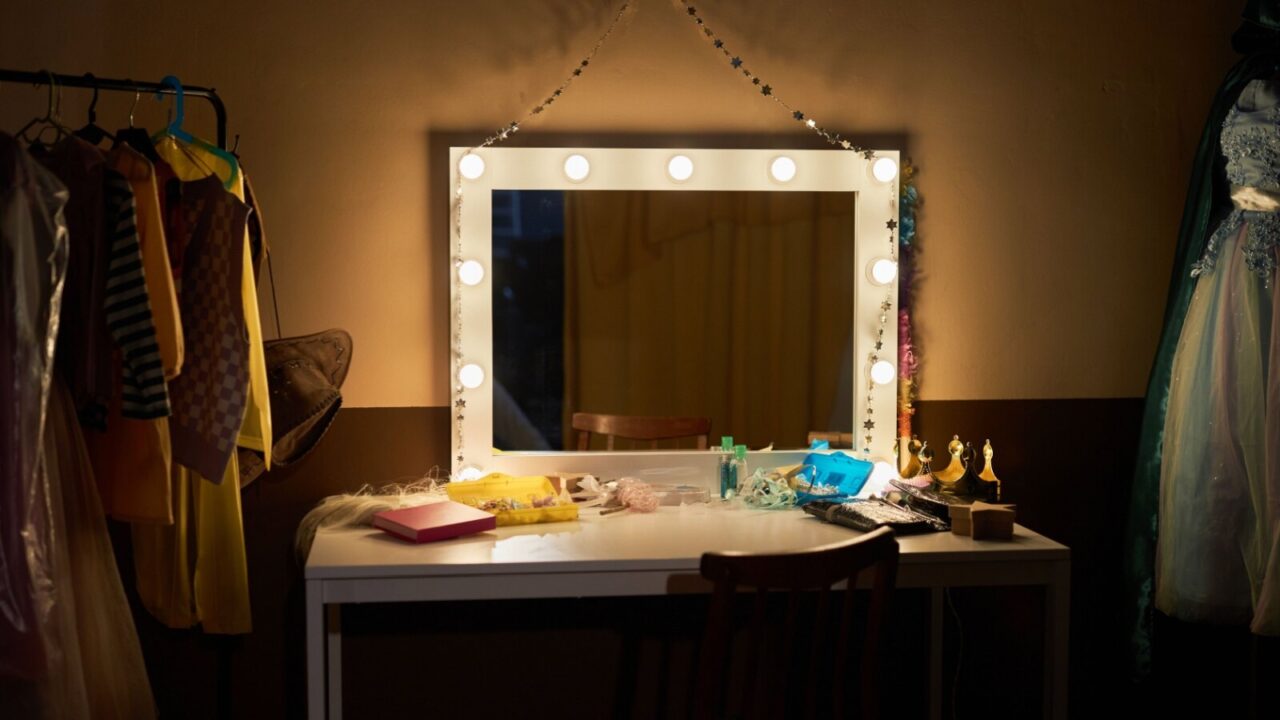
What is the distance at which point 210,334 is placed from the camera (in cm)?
204

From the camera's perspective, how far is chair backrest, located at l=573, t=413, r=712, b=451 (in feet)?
8.61

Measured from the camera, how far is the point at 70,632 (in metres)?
1.80

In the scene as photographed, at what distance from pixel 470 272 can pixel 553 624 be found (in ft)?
3.07

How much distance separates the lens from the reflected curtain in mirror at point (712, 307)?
2613mm

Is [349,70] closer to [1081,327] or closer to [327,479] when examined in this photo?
[327,479]

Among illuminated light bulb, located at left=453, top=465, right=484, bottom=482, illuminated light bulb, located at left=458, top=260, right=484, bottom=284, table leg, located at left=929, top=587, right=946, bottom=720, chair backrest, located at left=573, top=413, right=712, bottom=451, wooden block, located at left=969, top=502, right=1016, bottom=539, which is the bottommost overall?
table leg, located at left=929, top=587, right=946, bottom=720

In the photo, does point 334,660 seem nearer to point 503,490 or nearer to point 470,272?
point 503,490

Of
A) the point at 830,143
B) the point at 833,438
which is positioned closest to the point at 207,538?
the point at 833,438

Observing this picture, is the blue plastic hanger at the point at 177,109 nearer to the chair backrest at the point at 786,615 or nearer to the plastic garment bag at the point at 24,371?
the plastic garment bag at the point at 24,371

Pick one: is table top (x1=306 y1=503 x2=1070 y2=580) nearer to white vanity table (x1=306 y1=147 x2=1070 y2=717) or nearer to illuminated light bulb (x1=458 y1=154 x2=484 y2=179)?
white vanity table (x1=306 y1=147 x2=1070 y2=717)

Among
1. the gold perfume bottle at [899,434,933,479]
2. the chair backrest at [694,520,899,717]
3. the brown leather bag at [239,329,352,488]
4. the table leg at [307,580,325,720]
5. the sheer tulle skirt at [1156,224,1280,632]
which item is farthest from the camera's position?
the gold perfume bottle at [899,434,933,479]

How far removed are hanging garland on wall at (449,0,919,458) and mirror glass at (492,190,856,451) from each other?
90mm

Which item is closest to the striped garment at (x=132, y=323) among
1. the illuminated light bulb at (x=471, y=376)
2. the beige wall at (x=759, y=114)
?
the beige wall at (x=759, y=114)

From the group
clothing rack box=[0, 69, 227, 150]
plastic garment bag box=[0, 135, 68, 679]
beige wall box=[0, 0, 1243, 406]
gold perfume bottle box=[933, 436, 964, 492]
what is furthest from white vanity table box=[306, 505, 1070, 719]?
clothing rack box=[0, 69, 227, 150]
